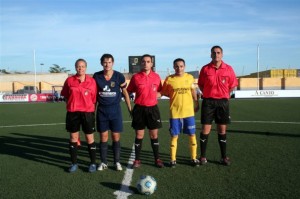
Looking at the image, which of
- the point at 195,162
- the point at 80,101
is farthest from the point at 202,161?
the point at 80,101

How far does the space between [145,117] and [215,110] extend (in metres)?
1.21

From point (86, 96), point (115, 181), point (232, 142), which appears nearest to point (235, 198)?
point (115, 181)

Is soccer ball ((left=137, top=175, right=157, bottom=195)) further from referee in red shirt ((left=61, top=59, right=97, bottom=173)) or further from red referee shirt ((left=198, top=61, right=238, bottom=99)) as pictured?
red referee shirt ((left=198, top=61, right=238, bottom=99))

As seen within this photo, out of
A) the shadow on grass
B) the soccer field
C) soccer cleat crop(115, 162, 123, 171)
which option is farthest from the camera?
the shadow on grass

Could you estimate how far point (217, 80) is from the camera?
17.4ft

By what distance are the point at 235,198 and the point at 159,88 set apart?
93.3 inches

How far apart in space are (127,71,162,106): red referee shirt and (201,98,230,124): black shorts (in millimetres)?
870

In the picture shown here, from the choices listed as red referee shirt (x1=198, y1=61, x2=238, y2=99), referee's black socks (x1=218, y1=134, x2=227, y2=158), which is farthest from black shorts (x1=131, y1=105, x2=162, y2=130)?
referee's black socks (x1=218, y1=134, x2=227, y2=158)

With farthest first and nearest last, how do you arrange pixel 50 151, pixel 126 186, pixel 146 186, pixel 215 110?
1. pixel 50 151
2. pixel 215 110
3. pixel 126 186
4. pixel 146 186

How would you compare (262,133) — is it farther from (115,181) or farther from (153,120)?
(115,181)

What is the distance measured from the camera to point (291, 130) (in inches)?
349

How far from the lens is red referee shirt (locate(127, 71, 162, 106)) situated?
5270mm

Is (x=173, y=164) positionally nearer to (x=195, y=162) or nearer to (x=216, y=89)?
(x=195, y=162)

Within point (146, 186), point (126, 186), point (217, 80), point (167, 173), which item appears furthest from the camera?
point (217, 80)
